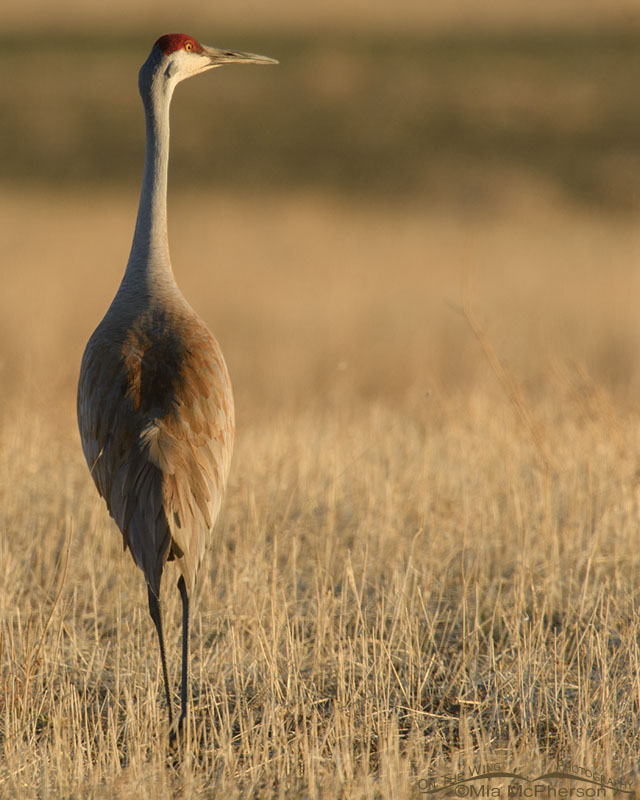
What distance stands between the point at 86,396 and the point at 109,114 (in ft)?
105

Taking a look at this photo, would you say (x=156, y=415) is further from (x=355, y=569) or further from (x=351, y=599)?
(x=355, y=569)

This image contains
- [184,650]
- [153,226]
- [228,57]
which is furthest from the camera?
[228,57]

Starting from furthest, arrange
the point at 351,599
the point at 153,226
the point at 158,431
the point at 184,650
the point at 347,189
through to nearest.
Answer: the point at 347,189
the point at 351,599
the point at 153,226
the point at 158,431
the point at 184,650

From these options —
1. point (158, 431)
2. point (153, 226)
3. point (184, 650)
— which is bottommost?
point (184, 650)

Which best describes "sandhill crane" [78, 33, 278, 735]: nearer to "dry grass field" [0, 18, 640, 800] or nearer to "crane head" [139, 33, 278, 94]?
"crane head" [139, 33, 278, 94]

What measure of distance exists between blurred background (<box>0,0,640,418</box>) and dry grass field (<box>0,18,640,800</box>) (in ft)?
0.42

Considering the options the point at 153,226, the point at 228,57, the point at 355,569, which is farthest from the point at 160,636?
the point at 228,57

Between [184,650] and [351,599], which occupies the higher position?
[184,650]

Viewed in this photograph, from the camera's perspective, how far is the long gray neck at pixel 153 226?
5.04m

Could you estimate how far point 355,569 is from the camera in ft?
17.9

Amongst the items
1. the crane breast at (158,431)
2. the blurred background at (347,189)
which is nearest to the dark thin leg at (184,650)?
the crane breast at (158,431)

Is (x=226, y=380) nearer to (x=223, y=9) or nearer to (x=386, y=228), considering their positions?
(x=386, y=228)

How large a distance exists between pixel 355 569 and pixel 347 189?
25159 mm

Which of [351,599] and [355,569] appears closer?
[351,599]
